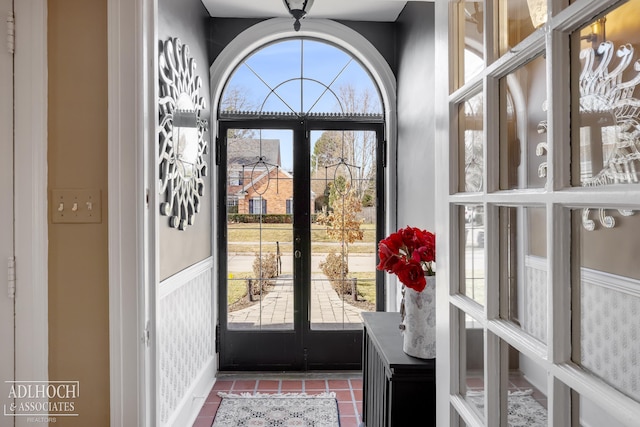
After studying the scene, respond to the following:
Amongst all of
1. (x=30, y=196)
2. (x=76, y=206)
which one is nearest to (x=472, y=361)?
(x=76, y=206)

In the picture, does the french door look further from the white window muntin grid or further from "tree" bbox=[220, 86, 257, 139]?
the white window muntin grid

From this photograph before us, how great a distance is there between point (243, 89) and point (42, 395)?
2.45 metres

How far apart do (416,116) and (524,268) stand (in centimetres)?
205

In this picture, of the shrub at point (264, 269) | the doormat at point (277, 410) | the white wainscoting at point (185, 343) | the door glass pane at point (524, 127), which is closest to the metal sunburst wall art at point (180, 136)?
the white wainscoting at point (185, 343)

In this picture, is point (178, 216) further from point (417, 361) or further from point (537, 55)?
point (537, 55)

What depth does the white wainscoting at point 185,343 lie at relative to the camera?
2049 mm

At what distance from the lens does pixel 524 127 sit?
67 cm

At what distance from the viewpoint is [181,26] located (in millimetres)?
2396

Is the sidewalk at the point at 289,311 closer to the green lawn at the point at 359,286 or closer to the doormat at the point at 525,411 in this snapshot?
the green lawn at the point at 359,286

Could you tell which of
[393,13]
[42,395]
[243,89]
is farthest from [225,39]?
[42,395]

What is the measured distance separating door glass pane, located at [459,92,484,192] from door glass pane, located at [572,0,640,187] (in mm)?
281

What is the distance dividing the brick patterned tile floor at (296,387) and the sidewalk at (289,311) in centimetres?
36

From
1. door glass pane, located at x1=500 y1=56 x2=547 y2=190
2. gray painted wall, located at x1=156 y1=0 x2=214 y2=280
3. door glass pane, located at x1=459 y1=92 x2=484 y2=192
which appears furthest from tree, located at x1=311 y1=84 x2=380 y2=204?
door glass pane, located at x1=500 y1=56 x2=547 y2=190

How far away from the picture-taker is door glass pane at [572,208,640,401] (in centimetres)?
46
